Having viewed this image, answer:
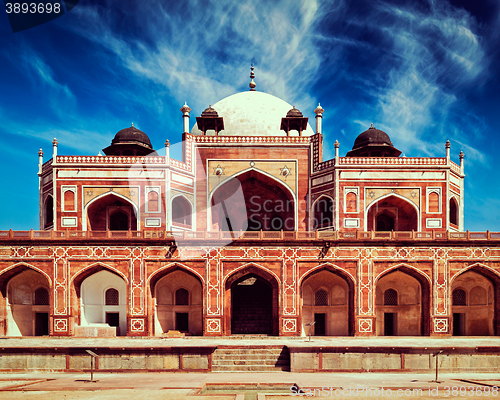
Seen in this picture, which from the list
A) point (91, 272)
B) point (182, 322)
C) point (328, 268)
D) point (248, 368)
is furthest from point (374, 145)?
point (91, 272)

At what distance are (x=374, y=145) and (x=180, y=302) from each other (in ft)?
48.4

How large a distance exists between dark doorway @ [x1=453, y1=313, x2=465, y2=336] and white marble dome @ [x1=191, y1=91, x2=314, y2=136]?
14545mm

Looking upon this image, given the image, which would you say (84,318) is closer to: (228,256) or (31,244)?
(31,244)

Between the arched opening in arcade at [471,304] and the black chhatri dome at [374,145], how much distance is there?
28.8 feet

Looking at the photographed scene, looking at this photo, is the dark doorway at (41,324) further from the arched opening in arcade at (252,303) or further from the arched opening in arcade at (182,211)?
the arched opening in arcade at (252,303)

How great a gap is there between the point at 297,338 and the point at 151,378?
8235mm

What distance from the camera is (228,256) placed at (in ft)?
73.2

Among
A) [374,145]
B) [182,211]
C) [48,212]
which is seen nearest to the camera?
[182,211]

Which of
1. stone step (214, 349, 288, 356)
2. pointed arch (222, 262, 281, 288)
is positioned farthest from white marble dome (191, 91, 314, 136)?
stone step (214, 349, 288, 356)

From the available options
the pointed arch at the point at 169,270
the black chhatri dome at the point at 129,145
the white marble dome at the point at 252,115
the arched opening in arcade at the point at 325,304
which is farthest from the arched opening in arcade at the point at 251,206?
the pointed arch at the point at 169,270

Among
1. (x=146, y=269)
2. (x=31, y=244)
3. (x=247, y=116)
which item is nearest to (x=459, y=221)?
(x=247, y=116)

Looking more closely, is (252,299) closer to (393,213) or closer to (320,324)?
(320,324)

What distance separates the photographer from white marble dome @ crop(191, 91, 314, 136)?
31.7 metres

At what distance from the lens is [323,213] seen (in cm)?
2675
